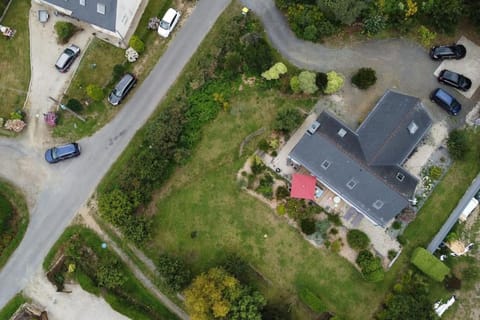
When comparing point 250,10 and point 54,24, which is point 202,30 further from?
point 54,24

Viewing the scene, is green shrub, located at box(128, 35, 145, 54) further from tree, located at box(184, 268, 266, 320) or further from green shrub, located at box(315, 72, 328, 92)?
tree, located at box(184, 268, 266, 320)

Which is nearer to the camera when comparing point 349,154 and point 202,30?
point 349,154

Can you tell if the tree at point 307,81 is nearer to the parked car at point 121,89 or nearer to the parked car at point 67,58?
the parked car at point 121,89

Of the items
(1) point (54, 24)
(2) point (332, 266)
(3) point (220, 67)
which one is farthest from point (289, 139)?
(1) point (54, 24)

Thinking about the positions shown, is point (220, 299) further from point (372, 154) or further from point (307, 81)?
point (307, 81)

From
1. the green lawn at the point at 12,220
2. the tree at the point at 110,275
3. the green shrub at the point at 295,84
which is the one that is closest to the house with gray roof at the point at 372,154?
the green shrub at the point at 295,84
